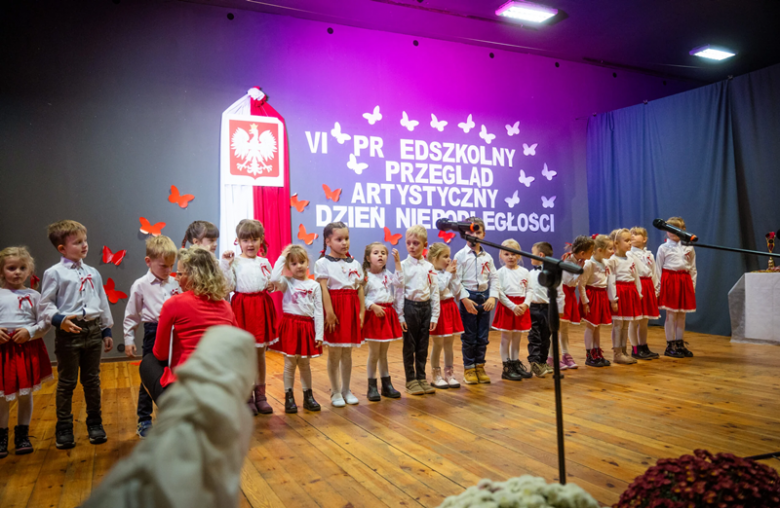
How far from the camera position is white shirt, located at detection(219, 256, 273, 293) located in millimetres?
3332

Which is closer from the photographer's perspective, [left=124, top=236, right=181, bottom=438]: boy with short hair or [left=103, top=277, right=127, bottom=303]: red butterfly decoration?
[left=124, top=236, right=181, bottom=438]: boy with short hair

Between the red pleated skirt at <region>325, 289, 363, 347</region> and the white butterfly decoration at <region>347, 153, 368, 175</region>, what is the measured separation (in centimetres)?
305

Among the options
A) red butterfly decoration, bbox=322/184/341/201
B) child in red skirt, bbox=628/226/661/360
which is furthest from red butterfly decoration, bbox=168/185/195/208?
child in red skirt, bbox=628/226/661/360

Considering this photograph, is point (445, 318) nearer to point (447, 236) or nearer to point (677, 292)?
point (677, 292)

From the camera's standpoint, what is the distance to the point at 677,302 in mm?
4934

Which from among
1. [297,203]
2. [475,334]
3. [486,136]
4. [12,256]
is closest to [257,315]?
[12,256]

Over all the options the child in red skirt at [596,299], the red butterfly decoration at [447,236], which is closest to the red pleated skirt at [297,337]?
the child in red skirt at [596,299]

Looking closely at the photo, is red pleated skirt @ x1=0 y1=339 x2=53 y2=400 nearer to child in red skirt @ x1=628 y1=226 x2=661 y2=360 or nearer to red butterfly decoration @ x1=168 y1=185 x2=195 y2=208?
red butterfly decoration @ x1=168 y1=185 x2=195 y2=208

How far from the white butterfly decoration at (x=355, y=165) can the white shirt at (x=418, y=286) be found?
2727 millimetres

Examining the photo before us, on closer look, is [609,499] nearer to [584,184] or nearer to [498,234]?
[498,234]

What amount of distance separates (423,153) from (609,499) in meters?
5.24

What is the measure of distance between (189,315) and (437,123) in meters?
5.20

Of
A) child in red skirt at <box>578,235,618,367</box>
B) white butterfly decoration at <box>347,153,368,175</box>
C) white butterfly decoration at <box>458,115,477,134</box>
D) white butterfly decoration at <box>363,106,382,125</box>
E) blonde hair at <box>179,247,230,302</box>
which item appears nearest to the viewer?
blonde hair at <box>179,247,230,302</box>

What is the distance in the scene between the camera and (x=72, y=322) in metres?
2.69
